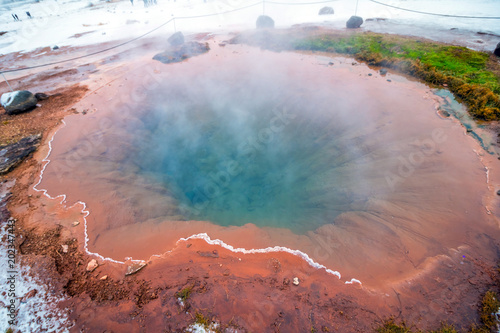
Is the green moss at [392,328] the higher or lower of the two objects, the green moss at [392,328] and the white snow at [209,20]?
the lower

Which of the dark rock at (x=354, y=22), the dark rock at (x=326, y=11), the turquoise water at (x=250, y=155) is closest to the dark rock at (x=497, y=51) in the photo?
the dark rock at (x=354, y=22)

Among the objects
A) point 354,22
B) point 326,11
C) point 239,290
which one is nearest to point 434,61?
point 354,22

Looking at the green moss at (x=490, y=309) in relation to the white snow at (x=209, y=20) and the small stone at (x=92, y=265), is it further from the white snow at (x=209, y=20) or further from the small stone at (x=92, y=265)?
the white snow at (x=209, y=20)

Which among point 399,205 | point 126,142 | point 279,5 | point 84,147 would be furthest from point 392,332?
point 279,5

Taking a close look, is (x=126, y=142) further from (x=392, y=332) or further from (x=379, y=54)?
(x=379, y=54)

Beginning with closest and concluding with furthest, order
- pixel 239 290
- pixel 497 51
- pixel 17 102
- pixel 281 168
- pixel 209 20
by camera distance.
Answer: pixel 239 290
pixel 281 168
pixel 17 102
pixel 497 51
pixel 209 20

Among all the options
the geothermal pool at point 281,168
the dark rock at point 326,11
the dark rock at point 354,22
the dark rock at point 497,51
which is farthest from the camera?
the dark rock at point 326,11

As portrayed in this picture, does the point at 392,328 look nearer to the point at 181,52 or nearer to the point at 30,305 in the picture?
the point at 30,305
